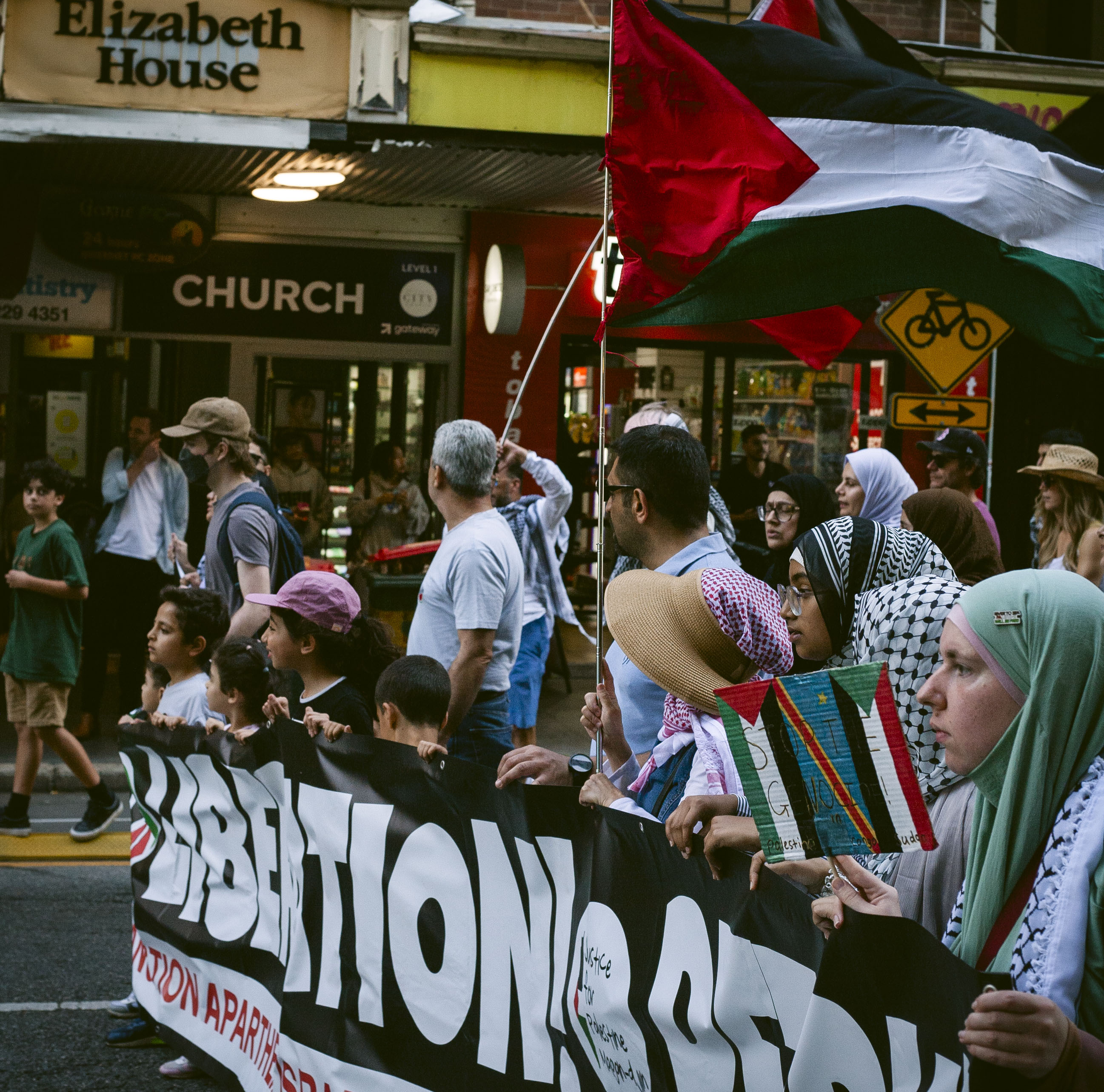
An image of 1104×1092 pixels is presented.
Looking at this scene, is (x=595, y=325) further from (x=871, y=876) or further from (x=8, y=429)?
(x=871, y=876)

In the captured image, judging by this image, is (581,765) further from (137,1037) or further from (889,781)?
(137,1037)

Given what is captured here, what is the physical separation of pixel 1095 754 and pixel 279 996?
2.71 metres

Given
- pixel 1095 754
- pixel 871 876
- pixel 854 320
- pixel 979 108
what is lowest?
pixel 871 876

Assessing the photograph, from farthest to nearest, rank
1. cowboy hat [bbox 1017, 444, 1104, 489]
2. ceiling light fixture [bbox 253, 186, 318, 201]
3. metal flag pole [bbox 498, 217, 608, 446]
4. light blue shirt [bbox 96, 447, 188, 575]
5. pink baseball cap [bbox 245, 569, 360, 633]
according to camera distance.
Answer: ceiling light fixture [bbox 253, 186, 318, 201] < light blue shirt [bbox 96, 447, 188, 575] < cowboy hat [bbox 1017, 444, 1104, 489] < metal flag pole [bbox 498, 217, 608, 446] < pink baseball cap [bbox 245, 569, 360, 633]

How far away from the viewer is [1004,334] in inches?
378

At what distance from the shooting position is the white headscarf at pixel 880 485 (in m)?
7.05

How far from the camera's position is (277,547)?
595 cm

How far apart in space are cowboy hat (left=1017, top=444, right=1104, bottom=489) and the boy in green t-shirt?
545 centimetres

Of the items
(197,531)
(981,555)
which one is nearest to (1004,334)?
(981,555)

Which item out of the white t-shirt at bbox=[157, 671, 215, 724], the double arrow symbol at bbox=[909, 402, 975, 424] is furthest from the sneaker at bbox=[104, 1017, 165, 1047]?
the double arrow symbol at bbox=[909, 402, 975, 424]

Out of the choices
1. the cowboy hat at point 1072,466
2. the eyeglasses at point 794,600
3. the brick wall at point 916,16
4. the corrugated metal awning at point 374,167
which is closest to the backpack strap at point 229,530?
the eyeglasses at point 794,600

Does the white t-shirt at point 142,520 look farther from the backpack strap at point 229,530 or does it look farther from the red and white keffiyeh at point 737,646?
the red and white keffiyeh at point 737,646

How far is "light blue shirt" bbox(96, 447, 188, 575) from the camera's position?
422 inches

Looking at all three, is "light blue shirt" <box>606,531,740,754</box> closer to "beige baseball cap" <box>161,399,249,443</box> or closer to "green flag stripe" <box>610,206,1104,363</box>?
"green flag stripe" <box>610,206,1104,363</box>
